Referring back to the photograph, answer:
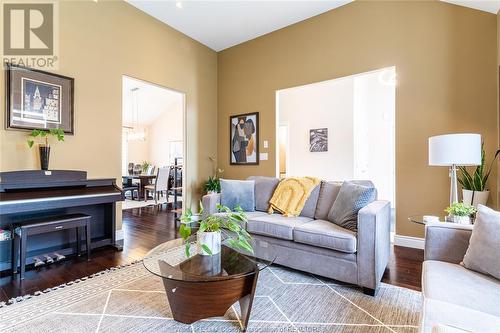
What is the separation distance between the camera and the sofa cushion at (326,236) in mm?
2066

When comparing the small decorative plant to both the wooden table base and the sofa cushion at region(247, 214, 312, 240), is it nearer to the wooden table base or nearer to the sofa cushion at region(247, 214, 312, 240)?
the sofa cushion at region(247, 214, 312, 240)

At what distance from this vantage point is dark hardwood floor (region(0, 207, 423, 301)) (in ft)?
7.10

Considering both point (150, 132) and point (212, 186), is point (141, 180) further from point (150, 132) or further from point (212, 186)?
point (150, 132)

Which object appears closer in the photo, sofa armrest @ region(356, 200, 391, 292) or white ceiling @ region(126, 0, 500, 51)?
sofa armrest @ region(356, 200, 391, 292)

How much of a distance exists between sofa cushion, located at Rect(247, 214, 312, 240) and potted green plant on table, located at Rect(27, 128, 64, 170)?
90.3 inches

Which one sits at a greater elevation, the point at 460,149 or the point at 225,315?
the point at 460,149

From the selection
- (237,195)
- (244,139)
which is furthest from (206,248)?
(244,139)

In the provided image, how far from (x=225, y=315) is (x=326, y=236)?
1.05m

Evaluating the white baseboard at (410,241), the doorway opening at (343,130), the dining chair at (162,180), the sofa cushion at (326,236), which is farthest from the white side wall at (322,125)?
the sofa cushion at (326,236)

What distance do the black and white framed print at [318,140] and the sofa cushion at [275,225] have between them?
3322 millimetres

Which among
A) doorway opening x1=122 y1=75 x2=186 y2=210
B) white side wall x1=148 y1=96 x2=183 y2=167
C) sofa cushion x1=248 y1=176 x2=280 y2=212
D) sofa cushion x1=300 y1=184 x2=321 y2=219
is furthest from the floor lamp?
white side wall x1=148 y1=96 x2=183 y2=167

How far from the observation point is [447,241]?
162 centimetres

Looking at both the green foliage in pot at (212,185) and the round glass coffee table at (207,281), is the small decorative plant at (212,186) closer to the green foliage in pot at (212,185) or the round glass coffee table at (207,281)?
the green foliage in pot at (212,185)

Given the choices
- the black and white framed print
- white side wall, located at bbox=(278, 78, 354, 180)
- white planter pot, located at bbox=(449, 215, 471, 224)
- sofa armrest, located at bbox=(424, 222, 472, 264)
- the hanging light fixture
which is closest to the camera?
sofa armrest, located at bbox=(424, 222, 472, 264)
